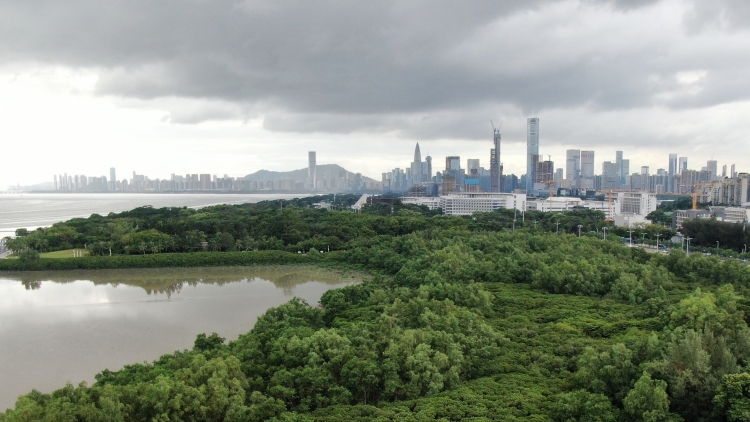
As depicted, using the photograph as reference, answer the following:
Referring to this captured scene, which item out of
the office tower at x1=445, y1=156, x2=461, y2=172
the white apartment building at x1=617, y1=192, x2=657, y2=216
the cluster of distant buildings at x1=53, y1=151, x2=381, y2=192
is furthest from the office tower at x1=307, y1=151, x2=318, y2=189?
the white apartment building at x1=617, y1=192, x2=657, y2=216

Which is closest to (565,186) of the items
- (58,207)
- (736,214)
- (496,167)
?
(496,167)

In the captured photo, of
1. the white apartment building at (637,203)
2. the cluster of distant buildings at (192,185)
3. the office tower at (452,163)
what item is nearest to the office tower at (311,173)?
the cluster of distant buildings at (192,185)

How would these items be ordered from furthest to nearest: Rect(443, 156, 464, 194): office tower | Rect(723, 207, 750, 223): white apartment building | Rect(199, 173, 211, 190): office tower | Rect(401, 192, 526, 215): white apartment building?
Rect(199, 173, 211, 190): office tower → Rect(443, 156, 464, 194): office tower → Rect(401, 192, 526, 215): white apartment building → Rect(723, 207, 750, 223): white apartment building

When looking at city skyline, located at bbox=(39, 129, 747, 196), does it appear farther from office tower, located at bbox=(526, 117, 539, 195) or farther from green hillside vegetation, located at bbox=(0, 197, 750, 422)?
green hillside vegetation, located at bbox=(0, 197, 750, 422)

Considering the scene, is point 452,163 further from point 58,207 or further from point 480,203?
point 58,207

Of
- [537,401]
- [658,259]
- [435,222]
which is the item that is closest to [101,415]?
[537,401]

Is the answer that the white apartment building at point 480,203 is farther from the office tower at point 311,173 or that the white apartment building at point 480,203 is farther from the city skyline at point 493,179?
the office tower at point 311,173
